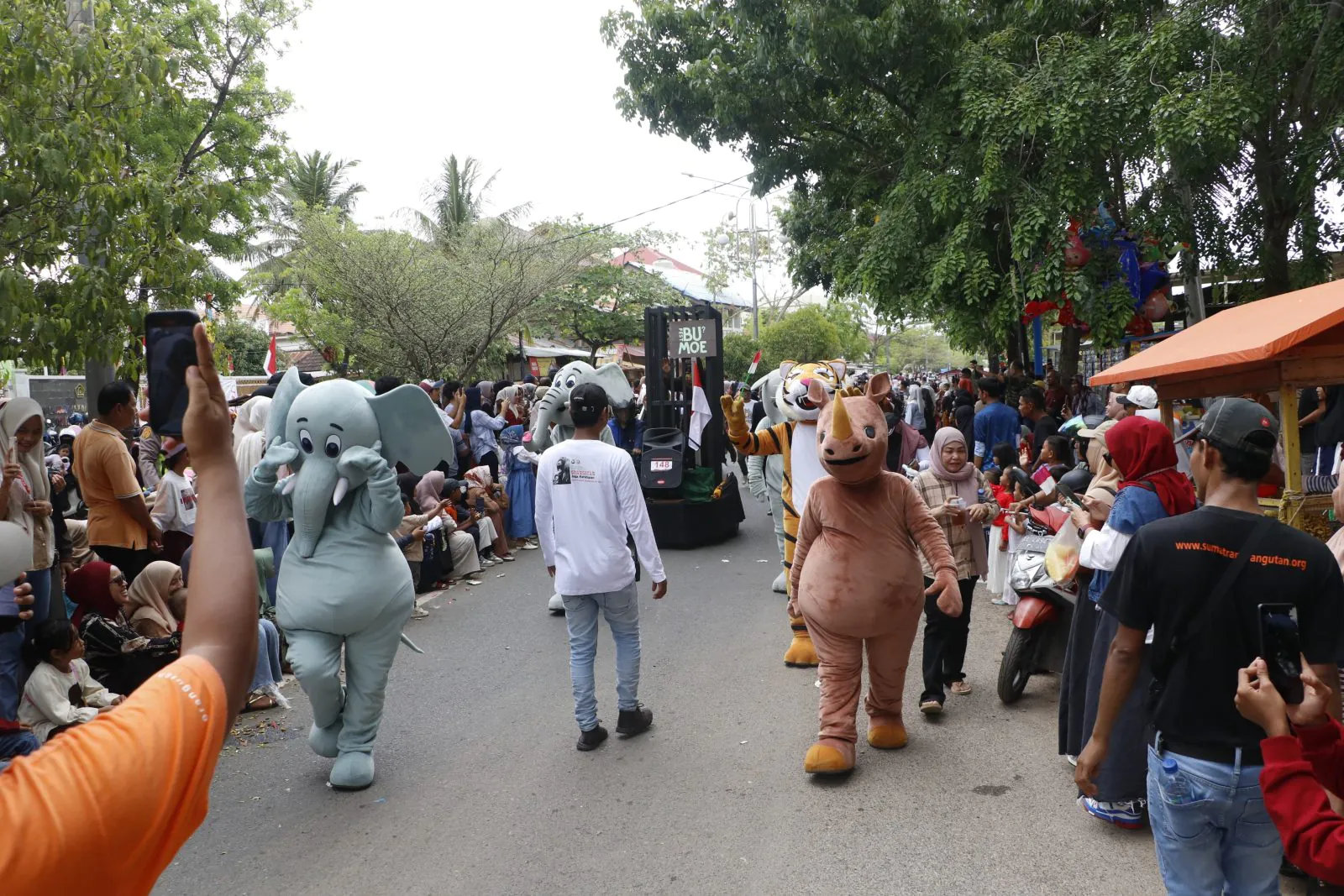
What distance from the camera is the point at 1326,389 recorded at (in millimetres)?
8344

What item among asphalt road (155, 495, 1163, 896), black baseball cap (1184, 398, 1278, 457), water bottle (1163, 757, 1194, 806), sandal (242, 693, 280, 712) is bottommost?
asphalt road (155, 495, 1163, 896)

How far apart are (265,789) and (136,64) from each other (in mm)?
3975

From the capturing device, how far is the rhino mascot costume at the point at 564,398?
873 centimetres

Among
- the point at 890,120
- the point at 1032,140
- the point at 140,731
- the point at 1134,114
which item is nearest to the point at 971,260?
the point at 1032,140

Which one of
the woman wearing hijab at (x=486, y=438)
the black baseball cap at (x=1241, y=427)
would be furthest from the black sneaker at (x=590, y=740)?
the woman wearing hijab at (x=486, y=438)

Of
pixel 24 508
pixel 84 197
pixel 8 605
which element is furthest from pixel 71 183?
pixel 8 605

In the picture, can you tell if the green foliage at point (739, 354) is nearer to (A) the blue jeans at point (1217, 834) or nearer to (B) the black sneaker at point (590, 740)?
(B) the black sneaker at point (590, 740)

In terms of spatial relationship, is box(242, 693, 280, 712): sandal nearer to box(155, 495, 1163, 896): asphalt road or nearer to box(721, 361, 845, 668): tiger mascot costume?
box(155, 495, 1163, 896): asphalt road

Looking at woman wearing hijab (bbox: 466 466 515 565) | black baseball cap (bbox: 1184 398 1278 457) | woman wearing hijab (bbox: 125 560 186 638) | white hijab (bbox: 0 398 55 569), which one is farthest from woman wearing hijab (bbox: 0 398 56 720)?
black baseball cap (bbox: 1184 398 1278 457)

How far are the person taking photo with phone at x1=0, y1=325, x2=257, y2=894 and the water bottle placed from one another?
2.45 m

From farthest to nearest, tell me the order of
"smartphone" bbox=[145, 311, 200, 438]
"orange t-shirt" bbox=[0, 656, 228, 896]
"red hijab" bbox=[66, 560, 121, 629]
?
"red hijab" bbox=[66, 560, 121, 629], "smartphone" bbox=[145, 311, 200, 438], "orange t-shirt" bbox=[0, 656, 228, 896]

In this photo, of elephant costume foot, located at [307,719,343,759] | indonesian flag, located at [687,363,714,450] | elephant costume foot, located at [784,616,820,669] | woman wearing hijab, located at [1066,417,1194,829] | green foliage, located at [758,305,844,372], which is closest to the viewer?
woman wearing hijab, located at [1066,417,1194,829]

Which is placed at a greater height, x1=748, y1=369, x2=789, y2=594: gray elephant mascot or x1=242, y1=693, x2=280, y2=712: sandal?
x1=748, y1=369, x2=789, y2=594: gray elephant mascot

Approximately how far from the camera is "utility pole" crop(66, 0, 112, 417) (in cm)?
543
